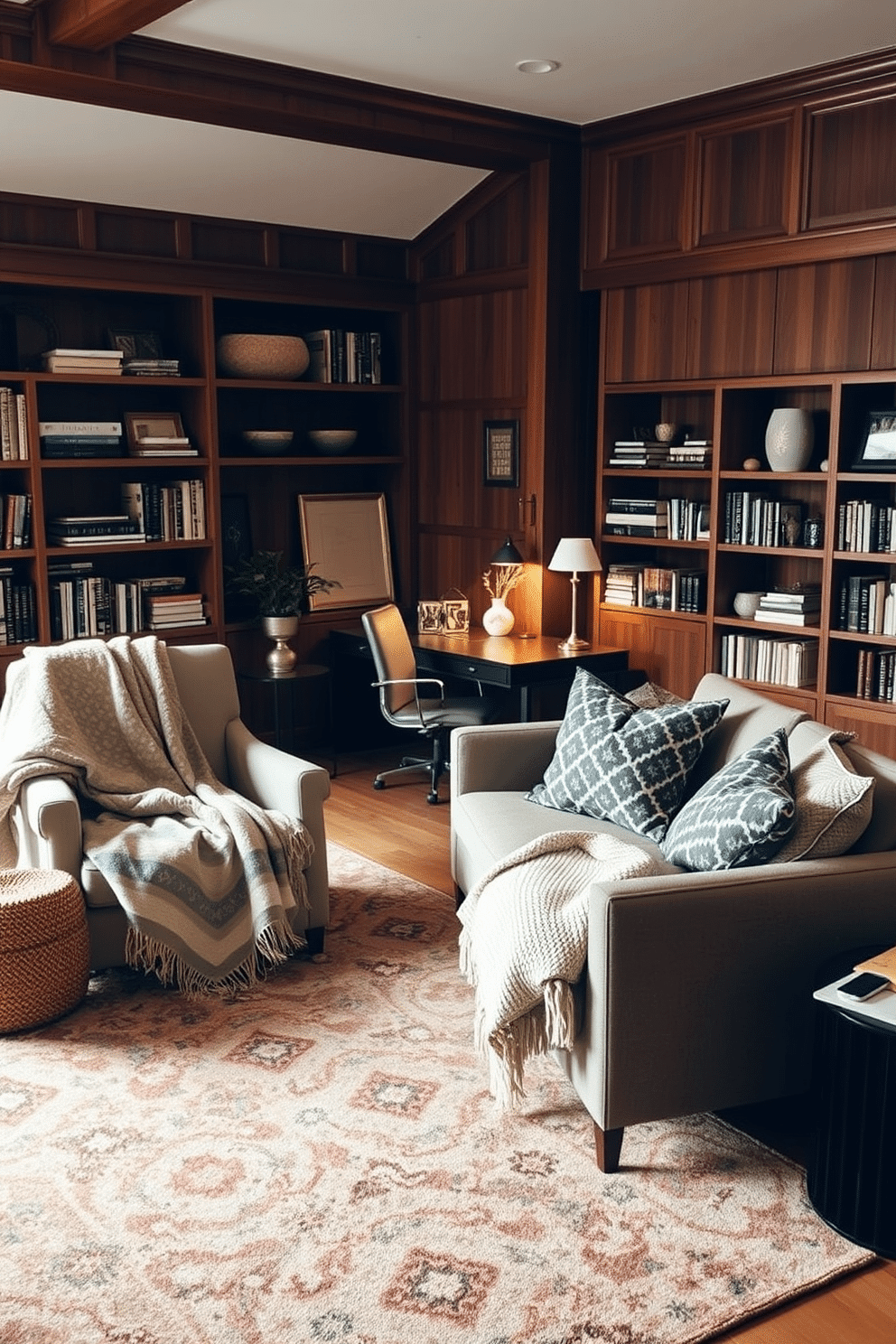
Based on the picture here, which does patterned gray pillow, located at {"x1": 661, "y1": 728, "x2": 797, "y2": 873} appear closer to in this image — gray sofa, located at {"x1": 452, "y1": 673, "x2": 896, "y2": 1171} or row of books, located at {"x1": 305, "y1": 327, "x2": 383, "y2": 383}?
gray sofa, located at {"x1": 452, "y1": 673, "x2": 896, "y2": 1171}

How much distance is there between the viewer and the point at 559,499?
229 inches

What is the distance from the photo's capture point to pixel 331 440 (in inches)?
250

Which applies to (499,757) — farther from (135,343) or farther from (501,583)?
(135,343)

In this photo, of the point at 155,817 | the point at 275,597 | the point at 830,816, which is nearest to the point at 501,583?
the point at 275,597

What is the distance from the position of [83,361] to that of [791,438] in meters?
2.94

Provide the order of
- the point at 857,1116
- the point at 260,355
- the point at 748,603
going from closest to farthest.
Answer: the point at 857,1116
the point at 748,603
the point at 260,355

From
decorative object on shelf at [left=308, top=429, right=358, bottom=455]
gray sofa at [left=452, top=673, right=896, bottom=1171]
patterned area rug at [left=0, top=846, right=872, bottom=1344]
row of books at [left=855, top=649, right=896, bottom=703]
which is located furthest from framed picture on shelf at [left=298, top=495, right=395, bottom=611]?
gray sofa at [left=452, top=673, right=896, bottom=1171]

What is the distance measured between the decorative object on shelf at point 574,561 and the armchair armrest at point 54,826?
96.5 inches

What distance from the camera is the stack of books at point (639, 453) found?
5.54m

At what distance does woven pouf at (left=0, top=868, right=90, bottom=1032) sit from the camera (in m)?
3.28

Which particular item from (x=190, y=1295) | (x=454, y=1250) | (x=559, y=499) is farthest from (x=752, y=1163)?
(x=559, y=499)

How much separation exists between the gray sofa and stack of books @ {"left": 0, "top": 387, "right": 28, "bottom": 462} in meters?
3.64

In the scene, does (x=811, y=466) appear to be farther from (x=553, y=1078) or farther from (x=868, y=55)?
(x=553, y=1078)

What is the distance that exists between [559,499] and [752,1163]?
3.55m
